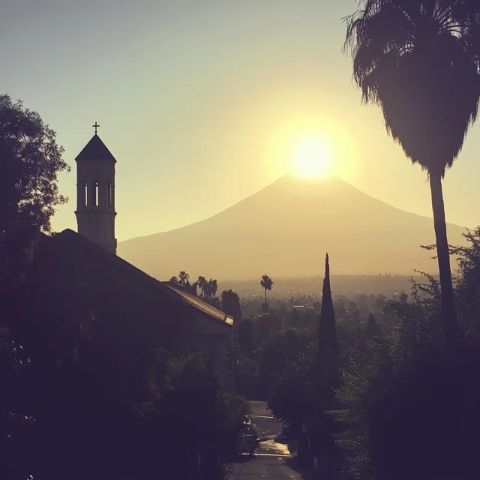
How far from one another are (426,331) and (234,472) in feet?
60.2

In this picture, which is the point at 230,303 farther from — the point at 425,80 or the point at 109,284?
the point at 425,80

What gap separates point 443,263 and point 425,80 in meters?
4.82

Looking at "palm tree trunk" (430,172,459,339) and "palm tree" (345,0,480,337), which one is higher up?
"palm tree" (345,0,480,337)

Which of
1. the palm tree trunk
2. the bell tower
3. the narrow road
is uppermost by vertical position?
the bell tower

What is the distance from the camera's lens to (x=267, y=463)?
139ft

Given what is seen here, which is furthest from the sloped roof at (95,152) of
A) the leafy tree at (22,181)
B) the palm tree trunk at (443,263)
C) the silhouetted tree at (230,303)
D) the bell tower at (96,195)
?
the silhouetted tree at (230,303)

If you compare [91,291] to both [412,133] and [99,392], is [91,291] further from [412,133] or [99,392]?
[412,133]

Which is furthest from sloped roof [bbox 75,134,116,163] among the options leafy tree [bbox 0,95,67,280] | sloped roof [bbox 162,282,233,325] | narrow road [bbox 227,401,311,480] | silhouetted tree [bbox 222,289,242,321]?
silhouetted tree [bbox 222,289,242,321]

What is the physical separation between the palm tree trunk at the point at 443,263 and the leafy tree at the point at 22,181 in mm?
10138

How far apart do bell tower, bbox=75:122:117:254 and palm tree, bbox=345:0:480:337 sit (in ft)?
93.0

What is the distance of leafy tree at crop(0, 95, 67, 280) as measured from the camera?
65.9ft

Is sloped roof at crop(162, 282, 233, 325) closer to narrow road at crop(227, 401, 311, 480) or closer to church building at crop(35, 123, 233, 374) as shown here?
church building at crop(35, 123, 233, 374)

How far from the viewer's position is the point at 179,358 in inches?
1085

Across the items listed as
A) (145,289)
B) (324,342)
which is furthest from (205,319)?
(324,342)
